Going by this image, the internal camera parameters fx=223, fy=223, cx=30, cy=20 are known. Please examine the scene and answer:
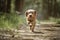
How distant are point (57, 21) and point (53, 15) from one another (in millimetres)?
278

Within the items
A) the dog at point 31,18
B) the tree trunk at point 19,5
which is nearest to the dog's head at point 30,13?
the dog at point 31,18

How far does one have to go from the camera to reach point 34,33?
85.7 inches

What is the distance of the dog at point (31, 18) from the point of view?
2335 mm

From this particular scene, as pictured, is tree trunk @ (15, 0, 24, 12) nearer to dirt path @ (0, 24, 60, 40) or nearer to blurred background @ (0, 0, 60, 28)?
blurred background @ (0, 0, 60, 28)

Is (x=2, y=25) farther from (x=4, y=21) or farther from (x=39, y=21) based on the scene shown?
(x=39, y=21)

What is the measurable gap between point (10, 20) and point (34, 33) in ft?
0.92

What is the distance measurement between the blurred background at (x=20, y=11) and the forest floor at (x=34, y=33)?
0.06 m

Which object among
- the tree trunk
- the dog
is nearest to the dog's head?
the dog

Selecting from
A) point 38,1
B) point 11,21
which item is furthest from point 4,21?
point 38,1

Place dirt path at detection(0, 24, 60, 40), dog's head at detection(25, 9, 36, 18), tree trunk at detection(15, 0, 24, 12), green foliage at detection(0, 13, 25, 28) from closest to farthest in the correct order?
dirt path at detection(0, 24, 60, 40) < green foliage at detection(0, 13, 25, 28) < dog's head at detection(25, 9, 36, 18) < tree trunk at detection(15, 0, 24, 12)

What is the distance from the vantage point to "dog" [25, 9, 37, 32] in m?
2.34

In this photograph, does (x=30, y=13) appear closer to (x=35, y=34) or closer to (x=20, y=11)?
(x=20, y=11)

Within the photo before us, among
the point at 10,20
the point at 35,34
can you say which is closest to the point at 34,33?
the point at 35,34

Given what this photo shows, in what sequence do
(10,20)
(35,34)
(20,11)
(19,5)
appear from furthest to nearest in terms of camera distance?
(19,5) → (20,11) → (10,20) → (35,34)
